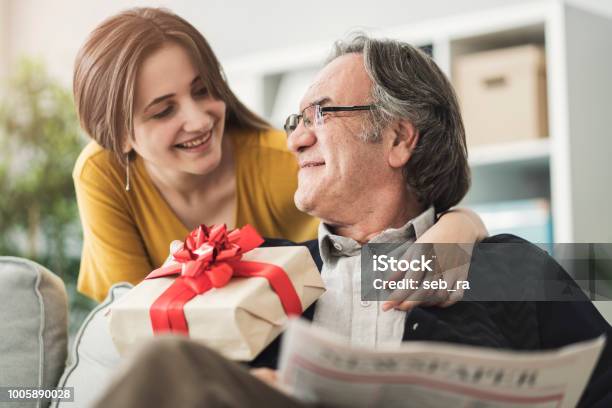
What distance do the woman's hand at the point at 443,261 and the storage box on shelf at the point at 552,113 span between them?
122cm

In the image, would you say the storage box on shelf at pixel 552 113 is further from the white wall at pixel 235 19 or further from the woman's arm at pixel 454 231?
the woman's arm at pixel 454 231

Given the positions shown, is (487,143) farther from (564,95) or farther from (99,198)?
(99,198)

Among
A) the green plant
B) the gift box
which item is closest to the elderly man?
the gift box

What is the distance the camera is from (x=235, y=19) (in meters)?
3.89

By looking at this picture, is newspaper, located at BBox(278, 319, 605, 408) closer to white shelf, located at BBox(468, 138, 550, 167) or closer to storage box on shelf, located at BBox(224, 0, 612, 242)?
storage box on shelf, located at BBox(224, 0, 612, 242)

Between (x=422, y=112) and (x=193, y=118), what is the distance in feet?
1.68

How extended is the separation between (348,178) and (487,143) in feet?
4.45

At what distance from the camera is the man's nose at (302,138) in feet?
5.37

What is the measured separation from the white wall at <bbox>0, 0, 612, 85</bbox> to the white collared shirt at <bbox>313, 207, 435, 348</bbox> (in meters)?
1.74

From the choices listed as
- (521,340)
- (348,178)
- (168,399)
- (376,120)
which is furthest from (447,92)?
(168,399)

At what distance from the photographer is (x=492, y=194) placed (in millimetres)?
2967

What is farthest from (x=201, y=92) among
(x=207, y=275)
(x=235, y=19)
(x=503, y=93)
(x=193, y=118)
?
(x=235, y=19)

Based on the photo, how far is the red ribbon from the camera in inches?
49.1

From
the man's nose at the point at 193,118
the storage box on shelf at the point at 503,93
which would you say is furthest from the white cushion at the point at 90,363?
the storage box on shelf at the point at 503,93
